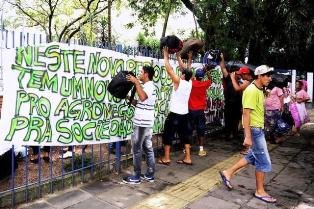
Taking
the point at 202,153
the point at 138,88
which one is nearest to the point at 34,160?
the point at 138,88

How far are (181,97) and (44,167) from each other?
256cm

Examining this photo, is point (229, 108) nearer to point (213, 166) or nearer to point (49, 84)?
point (213, 166)

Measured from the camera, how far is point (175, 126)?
6.67 m

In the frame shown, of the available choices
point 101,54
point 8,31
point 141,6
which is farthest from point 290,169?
point 141,6

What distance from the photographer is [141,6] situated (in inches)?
579

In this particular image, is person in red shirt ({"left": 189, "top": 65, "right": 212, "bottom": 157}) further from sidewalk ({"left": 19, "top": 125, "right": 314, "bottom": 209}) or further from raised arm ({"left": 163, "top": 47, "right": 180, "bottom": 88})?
raised arm ({"left": 163, "top": 47, "right": 180, "bottom": 88})

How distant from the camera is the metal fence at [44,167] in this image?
4559mm

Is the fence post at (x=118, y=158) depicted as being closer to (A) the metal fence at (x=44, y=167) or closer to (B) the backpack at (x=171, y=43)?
(A) the metal fence at (x=44, y=167)

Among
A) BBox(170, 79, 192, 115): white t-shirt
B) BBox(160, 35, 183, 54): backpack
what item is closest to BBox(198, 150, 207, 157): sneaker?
BBox(170, 79, 192, 115): white t-shirt

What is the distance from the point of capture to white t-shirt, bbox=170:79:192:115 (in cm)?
647

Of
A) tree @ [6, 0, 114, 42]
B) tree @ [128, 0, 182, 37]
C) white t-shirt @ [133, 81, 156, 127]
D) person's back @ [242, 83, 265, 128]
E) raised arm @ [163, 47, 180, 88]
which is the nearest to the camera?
person's back @ [242, 83, 265, 128]

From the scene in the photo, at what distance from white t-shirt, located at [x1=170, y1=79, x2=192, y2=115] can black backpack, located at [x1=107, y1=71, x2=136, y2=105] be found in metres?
1.19

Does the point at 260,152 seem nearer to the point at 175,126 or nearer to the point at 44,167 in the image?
the point at 175,126

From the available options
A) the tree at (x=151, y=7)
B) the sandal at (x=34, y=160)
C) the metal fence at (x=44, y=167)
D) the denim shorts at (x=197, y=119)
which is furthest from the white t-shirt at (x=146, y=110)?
the tree at (x=151, y=7)
